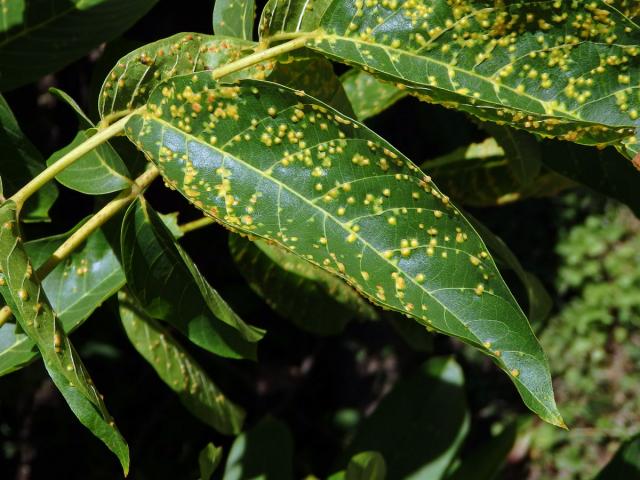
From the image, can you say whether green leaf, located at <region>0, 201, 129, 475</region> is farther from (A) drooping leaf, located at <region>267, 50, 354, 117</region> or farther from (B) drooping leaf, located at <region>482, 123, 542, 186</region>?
(B) drooping leaf, located at <region>482, 123, 542, 186</region>

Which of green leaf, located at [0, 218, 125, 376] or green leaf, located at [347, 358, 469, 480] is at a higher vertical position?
green leaf, located at [0, 218, 125, 376]

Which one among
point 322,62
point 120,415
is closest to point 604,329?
point 120,415

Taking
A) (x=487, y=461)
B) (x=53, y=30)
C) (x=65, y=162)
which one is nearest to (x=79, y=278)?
(x=65, y=162)

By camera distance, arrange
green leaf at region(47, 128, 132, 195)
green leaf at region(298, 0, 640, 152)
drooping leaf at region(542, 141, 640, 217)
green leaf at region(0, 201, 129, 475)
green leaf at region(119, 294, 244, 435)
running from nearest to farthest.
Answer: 1. green leaf at region(0, 201, 129, 475)
2. green leaf at region(298, 0, 640, 152)
3. green leaf at region(47, 128, 132, 195)
4. drooping leaf at region(542, 141, 640, 217)
5. green leaf at region(119, 294, 244, 435)

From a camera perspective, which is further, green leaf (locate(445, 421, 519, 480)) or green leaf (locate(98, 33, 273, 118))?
green leaf (locate(445, 421, 519, 480))

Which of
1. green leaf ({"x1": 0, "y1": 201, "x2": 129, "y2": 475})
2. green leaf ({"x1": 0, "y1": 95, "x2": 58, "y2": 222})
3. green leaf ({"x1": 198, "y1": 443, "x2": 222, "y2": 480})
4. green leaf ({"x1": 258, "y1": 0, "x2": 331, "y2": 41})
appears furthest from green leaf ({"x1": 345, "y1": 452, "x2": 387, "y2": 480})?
green leaf ({"x1": 258, "y1": 0, "x2": 331, "y2": 41})

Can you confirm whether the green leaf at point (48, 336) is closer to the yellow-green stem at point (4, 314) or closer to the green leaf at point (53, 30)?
the yellow-green stem at point (4, 314)

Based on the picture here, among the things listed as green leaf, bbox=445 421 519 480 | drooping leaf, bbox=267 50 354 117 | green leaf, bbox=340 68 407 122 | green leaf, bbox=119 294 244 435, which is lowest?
green leaf, bbox=445 421 519 480
